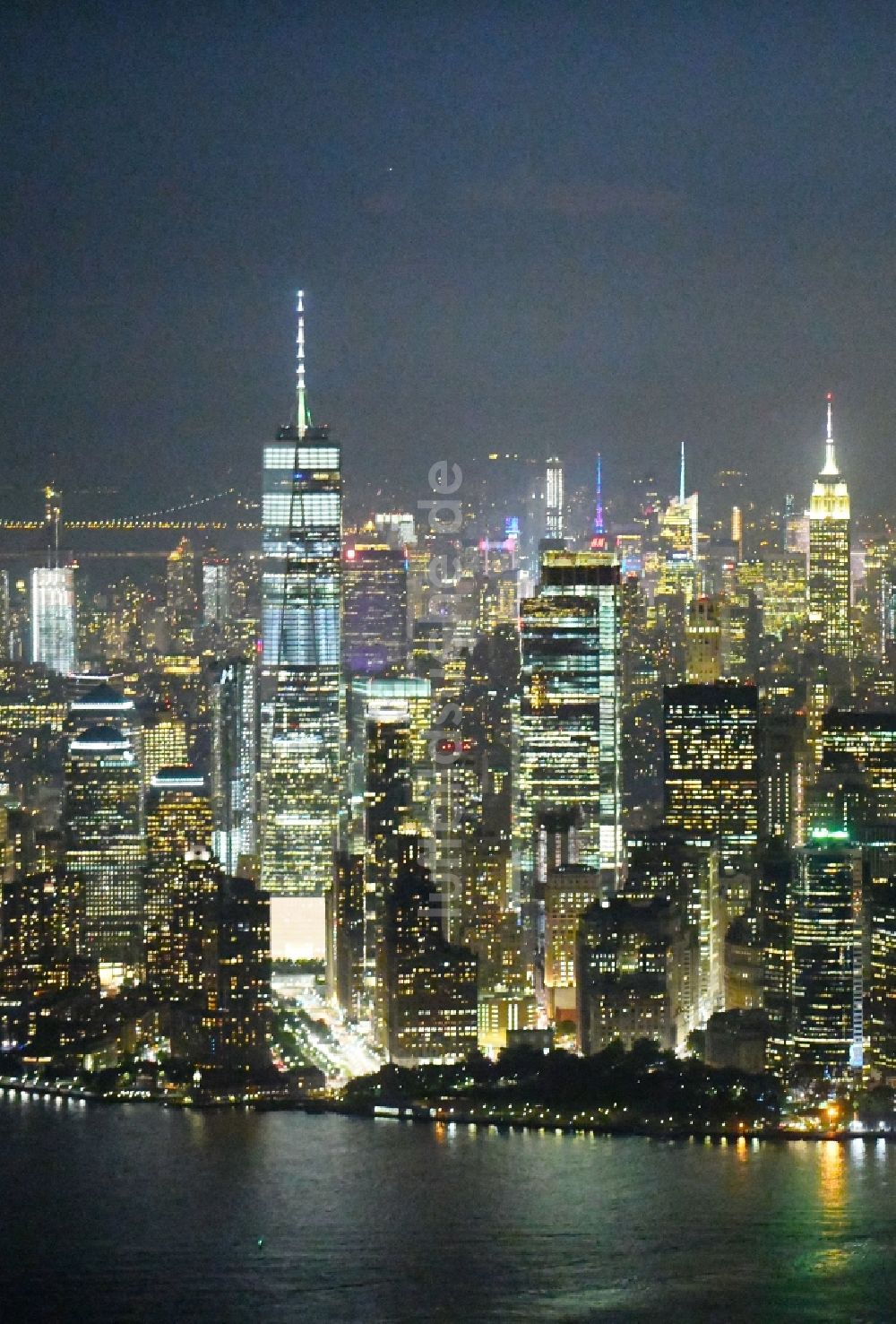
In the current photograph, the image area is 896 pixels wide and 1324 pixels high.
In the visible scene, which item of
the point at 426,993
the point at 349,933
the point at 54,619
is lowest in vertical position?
the point at 426,993

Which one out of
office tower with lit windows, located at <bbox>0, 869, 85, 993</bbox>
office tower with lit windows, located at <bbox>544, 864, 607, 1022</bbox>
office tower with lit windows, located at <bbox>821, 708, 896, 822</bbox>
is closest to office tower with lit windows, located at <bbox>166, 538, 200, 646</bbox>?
office tower with lit windows, located at <bbox>0, 869, 85, 993</bbox>

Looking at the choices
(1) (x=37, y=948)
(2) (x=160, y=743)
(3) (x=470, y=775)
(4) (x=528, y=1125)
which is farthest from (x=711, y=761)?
(4) (x=528, y=1125)

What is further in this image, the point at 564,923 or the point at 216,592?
the point at 216,592

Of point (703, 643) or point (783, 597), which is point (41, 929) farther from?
point (783, 597)

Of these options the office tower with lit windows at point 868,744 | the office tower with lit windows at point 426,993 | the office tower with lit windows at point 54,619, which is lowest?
the office tower with lit windows at point 426,993

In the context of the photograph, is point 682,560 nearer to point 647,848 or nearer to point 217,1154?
point 647,848

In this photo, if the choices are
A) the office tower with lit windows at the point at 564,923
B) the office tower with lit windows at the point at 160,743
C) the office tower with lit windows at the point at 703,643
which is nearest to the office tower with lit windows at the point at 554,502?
the office tower with lit windows at the point at 564,923

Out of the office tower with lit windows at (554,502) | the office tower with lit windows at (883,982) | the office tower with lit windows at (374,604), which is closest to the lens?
the office tower with lit windows at (554,502)

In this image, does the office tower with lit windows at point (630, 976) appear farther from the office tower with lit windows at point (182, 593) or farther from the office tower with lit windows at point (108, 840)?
the office tower with lit windows at point (182, 593)
